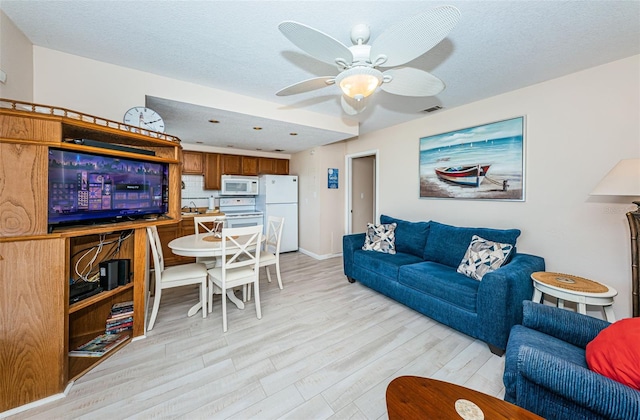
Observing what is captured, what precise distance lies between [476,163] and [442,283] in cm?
154

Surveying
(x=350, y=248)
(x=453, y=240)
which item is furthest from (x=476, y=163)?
(x=350, y=248)

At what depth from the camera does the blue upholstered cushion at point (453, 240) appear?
2396 millimetres

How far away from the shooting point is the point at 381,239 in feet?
10.7

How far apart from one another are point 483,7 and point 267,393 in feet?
8.91

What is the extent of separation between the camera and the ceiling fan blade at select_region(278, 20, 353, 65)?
1.14 m

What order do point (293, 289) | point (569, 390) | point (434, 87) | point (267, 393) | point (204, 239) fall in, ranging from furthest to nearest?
point (293, 289), point (204, 239), point (434, 87), point (267, 393), point (569, 390)

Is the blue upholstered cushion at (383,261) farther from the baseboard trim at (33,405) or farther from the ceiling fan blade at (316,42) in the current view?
the baseboard trim at (33,405)

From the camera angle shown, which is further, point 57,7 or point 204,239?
point 204,239

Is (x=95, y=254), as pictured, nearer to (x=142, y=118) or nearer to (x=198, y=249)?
(x=198, y=249)

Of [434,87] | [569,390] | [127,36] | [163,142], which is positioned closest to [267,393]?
[569,390]

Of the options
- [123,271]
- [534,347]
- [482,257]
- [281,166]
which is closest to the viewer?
[534,347]

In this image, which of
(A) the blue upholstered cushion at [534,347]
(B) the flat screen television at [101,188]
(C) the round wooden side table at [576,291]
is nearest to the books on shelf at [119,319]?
(B) the flat screen television at [101,188]

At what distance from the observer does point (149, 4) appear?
1.41 meters

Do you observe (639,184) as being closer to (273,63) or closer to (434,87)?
(434,87)
